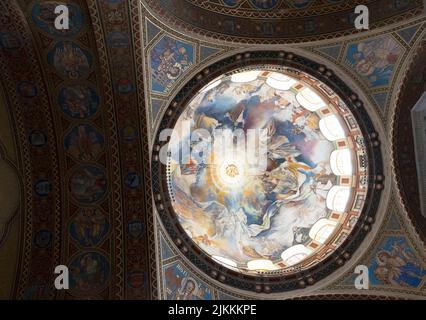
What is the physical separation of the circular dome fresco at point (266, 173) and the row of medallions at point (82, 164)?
1617mm

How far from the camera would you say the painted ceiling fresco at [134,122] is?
34.8 feet

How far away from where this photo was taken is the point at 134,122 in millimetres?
11148

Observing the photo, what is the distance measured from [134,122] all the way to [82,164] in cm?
151

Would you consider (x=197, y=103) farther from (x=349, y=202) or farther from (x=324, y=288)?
(x=324, y=288)

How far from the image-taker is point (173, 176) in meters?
13.6

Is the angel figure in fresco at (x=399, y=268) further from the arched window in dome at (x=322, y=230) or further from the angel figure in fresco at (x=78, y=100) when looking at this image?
the angel figure in fresco at (x=78, y=100)

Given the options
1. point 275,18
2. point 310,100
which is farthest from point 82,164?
point 310,100

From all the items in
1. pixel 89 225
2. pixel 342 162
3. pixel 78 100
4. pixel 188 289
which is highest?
pixel 78 100

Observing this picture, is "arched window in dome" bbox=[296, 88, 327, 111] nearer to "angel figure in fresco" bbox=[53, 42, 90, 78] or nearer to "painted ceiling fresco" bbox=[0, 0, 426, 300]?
"painted ceiling fresco" bbox=[0, 0, 426, 300]

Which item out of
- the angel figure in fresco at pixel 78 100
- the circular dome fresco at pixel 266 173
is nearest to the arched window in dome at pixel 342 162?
the circular dome fresco at pixel 266 173

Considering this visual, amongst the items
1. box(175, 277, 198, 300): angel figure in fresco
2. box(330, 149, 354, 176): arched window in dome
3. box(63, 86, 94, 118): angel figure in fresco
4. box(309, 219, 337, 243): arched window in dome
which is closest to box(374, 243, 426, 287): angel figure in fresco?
box(309, 219, 337, 243): arched window in dome

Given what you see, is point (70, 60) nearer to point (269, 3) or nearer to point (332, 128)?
point (269, 3)

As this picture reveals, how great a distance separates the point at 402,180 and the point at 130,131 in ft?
20.8
